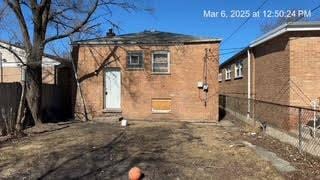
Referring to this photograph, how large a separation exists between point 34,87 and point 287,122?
9.79m

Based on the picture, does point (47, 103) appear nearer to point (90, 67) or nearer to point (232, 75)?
point (90, 67)

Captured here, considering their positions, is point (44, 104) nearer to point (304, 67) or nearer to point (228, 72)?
point (304, 67)

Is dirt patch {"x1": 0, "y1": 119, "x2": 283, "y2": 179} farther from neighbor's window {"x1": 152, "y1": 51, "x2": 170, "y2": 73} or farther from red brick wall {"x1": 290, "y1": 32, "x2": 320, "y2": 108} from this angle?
neighbor's window {"x1": 152, "y1": 51, "x2": 170, "y2": 73}

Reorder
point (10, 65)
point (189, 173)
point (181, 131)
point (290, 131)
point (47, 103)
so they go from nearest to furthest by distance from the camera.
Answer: point (189, 173) → point (290, 131) → point (181, 131) → point (47, 103) → point (10, 65)

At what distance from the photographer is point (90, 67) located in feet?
75.9

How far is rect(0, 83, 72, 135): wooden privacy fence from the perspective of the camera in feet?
53.7

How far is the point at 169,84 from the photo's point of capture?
22.8 m

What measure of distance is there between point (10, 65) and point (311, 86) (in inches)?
764

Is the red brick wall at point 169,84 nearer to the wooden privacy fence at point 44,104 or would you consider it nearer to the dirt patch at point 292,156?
the wooden privacy fence at point 44,104

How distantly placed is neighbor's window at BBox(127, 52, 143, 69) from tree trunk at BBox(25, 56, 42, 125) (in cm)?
520

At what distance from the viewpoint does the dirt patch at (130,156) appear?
9.60 metres

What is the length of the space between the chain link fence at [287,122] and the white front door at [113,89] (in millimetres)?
6065

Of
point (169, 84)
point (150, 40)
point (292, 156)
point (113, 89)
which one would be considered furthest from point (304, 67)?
point (113, 89)

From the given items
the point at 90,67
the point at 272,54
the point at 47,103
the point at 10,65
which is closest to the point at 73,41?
the point at 90,67
